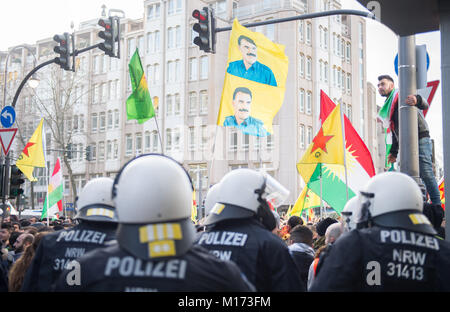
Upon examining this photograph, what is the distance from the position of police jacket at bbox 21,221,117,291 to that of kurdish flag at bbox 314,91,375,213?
6.14m

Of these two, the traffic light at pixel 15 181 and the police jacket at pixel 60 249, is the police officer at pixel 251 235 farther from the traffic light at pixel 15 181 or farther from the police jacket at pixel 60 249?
the traffic light at pixel 15 181

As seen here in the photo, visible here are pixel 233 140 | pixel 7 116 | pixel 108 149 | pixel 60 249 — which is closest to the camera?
pixel 60 249

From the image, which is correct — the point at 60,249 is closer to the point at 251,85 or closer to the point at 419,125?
the point at 419,125

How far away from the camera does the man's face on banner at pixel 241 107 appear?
10727 mm

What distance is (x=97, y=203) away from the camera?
4902 mm

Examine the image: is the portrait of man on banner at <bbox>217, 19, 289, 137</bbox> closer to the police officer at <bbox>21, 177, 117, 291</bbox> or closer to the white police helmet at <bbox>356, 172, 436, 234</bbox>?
the police officer at <bbox>21, 177, 117, 291</bbox>

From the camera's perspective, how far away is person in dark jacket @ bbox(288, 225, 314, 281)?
21.6 ft

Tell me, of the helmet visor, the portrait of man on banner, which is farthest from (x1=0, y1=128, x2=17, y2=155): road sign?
the helmet visor

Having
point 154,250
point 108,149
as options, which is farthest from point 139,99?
point 108,149

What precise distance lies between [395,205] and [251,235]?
1.02 meters

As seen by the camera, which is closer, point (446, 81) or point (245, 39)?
point (446, 81)

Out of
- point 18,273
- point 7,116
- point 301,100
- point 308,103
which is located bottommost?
point 18,273

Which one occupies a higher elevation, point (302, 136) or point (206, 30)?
point (302, 136)

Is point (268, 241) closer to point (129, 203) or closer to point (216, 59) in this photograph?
point (129, 203)
